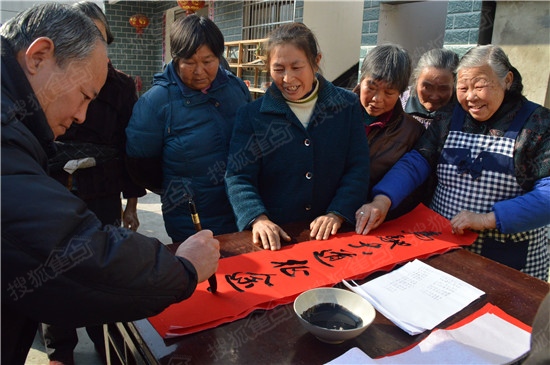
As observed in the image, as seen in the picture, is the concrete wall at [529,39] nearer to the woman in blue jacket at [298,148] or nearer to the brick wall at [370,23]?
the brick wall at [370,23]

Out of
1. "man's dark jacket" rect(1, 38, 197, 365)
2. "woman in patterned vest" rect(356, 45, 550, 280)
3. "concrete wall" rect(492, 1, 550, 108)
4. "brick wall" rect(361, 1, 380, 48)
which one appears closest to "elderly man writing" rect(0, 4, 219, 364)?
"man's dark jacket" rect(1, 38, 197, 365)

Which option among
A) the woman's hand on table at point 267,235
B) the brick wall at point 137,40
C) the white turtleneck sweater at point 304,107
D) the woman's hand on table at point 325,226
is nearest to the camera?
the woman's hand on table at point 267,235

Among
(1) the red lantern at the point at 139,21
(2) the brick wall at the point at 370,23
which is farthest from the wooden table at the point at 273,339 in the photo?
(1) the red lantern at the point at 139,21

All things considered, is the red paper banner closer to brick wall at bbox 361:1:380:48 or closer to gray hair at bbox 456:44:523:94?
gray hair at bbox 456:44:523:94

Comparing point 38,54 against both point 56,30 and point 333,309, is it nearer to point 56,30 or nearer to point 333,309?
point 56,30

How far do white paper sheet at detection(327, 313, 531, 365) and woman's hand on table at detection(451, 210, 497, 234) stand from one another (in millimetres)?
549

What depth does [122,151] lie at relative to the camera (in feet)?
6.75

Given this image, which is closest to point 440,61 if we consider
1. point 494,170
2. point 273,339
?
point 494,170

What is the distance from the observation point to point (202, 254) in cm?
106

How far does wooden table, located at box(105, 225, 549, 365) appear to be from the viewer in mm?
890

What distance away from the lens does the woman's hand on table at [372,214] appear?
1.60 m

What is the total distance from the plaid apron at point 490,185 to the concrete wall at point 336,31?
386 centimetres

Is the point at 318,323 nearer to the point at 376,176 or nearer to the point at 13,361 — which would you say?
the point at 13,361

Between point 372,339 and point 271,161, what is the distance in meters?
0.88
